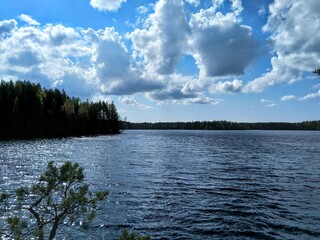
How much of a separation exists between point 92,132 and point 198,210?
156m

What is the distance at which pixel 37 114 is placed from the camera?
13125 centimetres

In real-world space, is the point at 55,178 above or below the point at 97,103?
below

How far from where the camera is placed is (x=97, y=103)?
609 ft

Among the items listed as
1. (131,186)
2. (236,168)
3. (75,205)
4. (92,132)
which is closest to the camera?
(75,205)

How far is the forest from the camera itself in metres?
125

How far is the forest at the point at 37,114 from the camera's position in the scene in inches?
4921

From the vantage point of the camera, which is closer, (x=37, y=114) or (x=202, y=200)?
(x=202, y=200)

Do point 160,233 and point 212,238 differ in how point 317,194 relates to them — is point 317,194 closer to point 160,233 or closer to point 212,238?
point 212,238

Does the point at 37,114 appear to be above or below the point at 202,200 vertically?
above

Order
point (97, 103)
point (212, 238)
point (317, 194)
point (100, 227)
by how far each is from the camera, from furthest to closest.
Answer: point (97, 103) → point (317, 194) → point (100, 227) → point (212, 238)

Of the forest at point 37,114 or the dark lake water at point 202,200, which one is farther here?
the forest at point 37,114

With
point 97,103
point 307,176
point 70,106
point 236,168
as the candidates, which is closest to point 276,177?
point 307,176

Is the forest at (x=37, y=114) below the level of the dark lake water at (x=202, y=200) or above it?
above

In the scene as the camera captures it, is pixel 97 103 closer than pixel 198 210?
No
